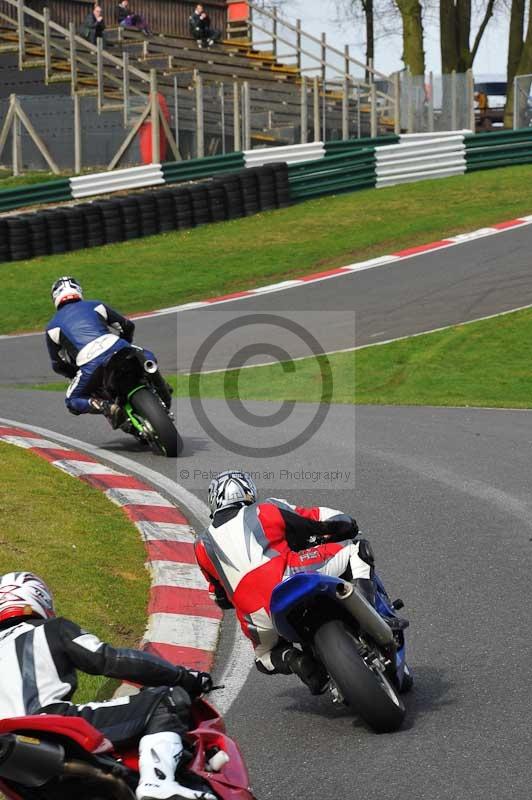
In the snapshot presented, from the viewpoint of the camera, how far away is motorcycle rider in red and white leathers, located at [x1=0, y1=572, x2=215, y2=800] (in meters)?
4.14

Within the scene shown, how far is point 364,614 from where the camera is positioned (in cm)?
525

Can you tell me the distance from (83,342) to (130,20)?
2748 centimetres

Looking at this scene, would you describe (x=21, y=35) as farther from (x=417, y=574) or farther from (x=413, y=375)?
(x=417, y=574)

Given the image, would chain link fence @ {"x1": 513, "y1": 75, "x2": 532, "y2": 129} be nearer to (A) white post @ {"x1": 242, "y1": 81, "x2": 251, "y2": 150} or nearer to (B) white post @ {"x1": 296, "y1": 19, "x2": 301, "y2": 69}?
(A) white post @ {"x1": 242, "y1": 81, "x2": 251, "y2": 150}

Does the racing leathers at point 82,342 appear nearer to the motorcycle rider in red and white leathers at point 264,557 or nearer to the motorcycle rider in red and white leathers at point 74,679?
the motorcycle rider in red and white leathers at point 264,557

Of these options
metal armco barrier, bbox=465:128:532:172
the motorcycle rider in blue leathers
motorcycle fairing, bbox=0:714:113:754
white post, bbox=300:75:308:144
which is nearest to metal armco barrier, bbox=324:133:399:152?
metal armco barrier, bbox=465:128:532:172

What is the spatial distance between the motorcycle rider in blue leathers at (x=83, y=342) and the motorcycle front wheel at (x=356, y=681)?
6.26 metres

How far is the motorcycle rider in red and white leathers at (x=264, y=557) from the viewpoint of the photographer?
5.46 metres

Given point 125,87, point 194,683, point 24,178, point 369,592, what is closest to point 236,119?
point 125,87

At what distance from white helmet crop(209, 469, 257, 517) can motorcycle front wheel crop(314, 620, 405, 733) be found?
0.79 meters

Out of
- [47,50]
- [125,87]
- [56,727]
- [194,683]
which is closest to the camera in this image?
[56,727]

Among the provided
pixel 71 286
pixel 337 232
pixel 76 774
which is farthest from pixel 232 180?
pixel 76 774

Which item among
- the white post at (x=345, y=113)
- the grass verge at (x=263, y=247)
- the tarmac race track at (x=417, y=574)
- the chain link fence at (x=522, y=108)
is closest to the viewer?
the tarmac race track at (x=417, y=574)

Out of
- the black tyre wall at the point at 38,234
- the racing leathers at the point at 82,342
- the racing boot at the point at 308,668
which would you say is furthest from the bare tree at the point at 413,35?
the racing boot at the point at 308,668
